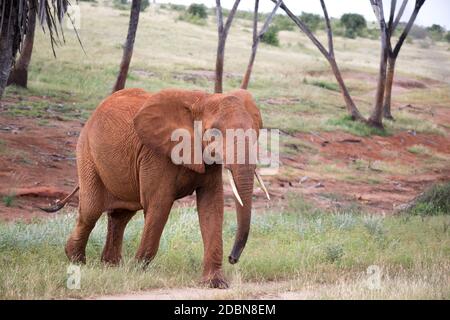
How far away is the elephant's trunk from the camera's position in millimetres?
8164

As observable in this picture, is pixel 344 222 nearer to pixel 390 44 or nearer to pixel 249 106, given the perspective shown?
pixel 249 106

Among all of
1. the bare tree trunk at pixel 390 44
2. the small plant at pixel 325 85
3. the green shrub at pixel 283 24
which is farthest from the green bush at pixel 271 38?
the bare tree trunk at pixel 390 44

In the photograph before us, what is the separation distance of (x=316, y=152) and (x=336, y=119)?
4284 millimetres

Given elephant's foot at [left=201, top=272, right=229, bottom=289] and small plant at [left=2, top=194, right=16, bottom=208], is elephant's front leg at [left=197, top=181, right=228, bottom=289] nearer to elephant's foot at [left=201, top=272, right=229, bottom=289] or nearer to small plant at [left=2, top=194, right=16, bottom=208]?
elephant's foot at [left=201, top=272, right=229, bottom=289]

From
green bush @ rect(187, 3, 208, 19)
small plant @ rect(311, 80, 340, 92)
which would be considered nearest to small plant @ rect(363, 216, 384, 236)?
small plant @ rect(311, 80, 340, 92)

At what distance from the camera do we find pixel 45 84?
2539cm

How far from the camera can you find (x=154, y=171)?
934 cm

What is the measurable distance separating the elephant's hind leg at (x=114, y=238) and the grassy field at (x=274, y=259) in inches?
6.5

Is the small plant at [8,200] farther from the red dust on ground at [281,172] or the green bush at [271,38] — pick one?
the green bush at [271,38]

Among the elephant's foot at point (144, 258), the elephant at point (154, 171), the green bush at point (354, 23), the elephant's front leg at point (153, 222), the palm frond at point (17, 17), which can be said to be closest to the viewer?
the elephant at point (154, 171)

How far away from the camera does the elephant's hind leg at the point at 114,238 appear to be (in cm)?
1028

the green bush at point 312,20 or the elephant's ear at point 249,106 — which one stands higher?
the elephant's ear at point 249,106

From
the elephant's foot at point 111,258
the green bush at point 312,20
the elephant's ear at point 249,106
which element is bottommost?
the elephant's foot at point 111,258

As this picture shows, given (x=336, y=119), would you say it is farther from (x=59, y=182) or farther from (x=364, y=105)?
(x=59, y=182)
